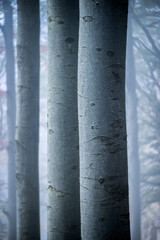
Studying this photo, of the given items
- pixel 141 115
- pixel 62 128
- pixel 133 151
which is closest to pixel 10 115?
pixel 133 151

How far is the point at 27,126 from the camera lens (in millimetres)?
2289

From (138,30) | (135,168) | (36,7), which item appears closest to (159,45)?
(138,30)

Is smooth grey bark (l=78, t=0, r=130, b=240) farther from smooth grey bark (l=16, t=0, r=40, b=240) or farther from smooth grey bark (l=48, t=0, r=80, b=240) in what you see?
smooth grey bark (l=16, t=0, r=40, b=240)

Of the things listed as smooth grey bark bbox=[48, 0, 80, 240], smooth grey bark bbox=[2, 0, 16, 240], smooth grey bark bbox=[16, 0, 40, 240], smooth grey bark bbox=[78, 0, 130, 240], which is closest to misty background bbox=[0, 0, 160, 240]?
smooth grey bark bbox=[2, 0, 16, 240]

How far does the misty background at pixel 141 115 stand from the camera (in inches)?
284

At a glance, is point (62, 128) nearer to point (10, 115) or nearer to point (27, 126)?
point (27, 126)

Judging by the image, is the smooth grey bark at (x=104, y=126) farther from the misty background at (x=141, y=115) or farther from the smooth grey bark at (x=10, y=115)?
the misty background at (x=141, y=115)

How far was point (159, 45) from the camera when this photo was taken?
767cm

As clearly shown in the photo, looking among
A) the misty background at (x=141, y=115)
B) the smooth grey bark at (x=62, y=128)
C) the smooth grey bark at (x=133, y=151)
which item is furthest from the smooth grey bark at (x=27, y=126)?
the smooth grey bark at (x=133, y=151)

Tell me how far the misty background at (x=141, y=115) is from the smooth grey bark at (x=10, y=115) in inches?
10.4

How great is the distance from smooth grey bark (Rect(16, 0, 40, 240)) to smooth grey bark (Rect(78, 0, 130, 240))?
1.27 meters

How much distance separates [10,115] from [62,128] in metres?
5.68

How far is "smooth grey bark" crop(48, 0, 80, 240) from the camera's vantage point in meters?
1.55

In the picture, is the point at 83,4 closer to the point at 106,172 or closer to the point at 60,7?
the point at 60,7
